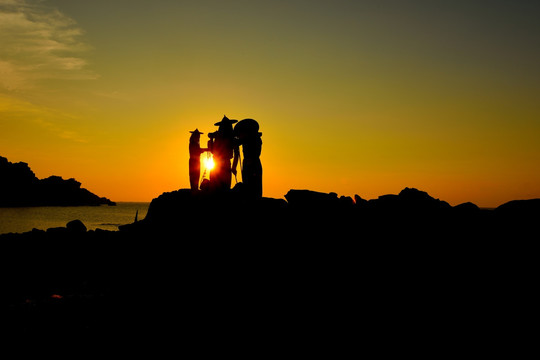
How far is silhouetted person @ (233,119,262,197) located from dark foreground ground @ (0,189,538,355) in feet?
3.98

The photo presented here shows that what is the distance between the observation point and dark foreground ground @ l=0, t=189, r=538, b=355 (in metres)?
12.3

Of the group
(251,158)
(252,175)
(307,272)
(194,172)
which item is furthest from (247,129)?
(307,272)

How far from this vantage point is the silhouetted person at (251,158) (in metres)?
20.4

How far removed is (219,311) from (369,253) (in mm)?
5484

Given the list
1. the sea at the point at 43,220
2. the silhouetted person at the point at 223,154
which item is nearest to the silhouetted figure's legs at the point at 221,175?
the silhouetted person at the point at 223,154

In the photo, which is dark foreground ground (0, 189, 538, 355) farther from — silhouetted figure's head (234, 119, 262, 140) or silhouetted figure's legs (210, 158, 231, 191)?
silhouetted figure's head (234, 119, 262, 140)

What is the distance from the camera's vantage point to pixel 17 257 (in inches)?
1082

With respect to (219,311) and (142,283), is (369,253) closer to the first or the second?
(219,311)

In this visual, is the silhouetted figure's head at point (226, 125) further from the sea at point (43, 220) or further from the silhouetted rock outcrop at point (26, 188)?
the silhouetted rock outcrop at point (26, 188)

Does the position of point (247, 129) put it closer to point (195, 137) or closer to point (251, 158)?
point (251, 158)

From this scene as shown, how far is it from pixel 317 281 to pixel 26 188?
163 m

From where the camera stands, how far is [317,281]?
47.3 feet

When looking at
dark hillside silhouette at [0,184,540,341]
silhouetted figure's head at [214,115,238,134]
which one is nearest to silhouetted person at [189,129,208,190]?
silhouetted figure's head at [214,115,238,134]

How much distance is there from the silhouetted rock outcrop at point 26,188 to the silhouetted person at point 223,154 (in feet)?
481
